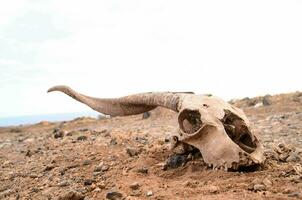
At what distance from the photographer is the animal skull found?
192 inches

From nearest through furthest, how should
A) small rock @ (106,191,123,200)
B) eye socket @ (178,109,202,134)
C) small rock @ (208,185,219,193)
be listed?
1. small rock @ (208,185,219,193)
2. small rock @ (106,191,123,200)
3. eye socket @ (178,109,202,134)

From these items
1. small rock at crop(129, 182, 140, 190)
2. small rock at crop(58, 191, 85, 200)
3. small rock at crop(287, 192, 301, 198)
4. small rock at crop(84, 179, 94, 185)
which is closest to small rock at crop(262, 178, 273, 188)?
small rock at crop(287, 192, 301, 198)

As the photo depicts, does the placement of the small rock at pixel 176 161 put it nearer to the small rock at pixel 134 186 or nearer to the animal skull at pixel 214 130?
the animal skull at pixel 214 130

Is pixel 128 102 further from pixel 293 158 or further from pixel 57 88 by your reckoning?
pixel 293 158

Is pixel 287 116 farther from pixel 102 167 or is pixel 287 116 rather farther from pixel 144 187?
pixel 144 187

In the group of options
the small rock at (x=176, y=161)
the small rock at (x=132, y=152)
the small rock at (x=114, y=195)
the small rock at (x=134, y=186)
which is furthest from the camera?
the small rock at (x=132, y=152)

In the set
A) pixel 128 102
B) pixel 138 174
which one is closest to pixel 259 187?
pixel 138 174

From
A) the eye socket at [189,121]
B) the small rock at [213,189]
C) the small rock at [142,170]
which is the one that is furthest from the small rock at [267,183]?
the small rock at [142,170]

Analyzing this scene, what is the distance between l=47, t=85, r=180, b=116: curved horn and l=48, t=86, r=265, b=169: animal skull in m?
0.01

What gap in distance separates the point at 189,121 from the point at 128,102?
5.00 ft

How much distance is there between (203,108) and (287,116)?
7.50 metres

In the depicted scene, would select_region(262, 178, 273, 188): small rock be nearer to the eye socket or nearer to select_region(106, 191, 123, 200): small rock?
the eye socket

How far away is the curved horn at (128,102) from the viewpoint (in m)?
6.27

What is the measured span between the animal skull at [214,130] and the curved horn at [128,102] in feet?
0.04
